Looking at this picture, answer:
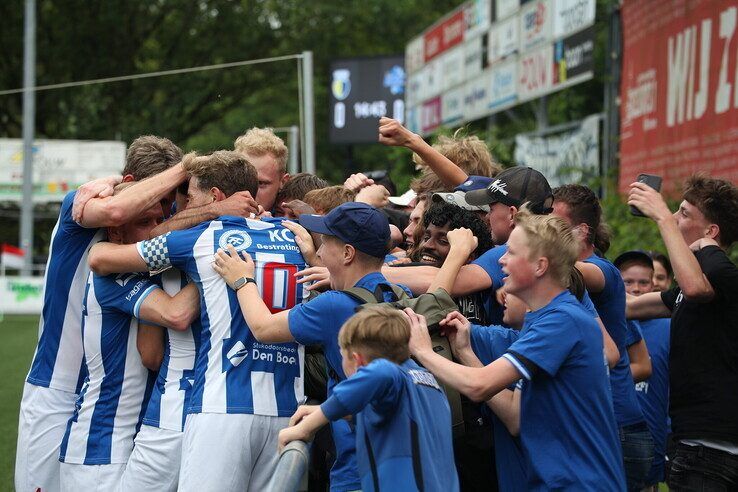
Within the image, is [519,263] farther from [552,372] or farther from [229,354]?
[229,354]

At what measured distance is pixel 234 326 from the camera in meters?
4.66

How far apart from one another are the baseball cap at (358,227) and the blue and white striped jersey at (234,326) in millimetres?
376

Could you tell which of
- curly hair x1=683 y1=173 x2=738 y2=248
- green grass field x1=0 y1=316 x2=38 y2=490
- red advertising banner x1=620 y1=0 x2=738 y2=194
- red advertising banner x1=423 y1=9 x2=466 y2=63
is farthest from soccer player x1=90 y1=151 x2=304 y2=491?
red advertising banner x1=423 y1=9 x2=466 y2=63

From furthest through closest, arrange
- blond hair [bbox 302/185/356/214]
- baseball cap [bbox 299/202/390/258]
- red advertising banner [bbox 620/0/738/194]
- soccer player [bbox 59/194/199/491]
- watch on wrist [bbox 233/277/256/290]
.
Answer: red advertising banner [bbox 620/0/738/194] < blond hair [bbox 302/185/356/214] < soccer player [bbox 59/194/199/491] < watch on wrist [bbox 233/277/256/290] < baseball cap [bbox 299/202/390/258]

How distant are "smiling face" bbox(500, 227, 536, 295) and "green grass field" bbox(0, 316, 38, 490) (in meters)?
5.76

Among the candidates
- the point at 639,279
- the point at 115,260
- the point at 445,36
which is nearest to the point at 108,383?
the point at 115,260

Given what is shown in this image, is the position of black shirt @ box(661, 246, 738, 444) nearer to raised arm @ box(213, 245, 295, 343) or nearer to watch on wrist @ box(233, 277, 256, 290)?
raised arm @ box(213, 245, 295, 343)

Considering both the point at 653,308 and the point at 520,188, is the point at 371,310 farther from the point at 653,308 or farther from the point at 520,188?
the point at 653,308

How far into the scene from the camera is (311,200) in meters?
5.77

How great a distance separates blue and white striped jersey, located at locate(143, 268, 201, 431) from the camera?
4766 mm

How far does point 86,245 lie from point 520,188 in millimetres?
2070

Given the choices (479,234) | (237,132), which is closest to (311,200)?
(479,234)

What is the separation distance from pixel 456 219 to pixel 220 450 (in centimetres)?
154

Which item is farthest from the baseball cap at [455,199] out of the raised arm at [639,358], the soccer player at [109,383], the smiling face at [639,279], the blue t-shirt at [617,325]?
the smiling face at [639,279]
